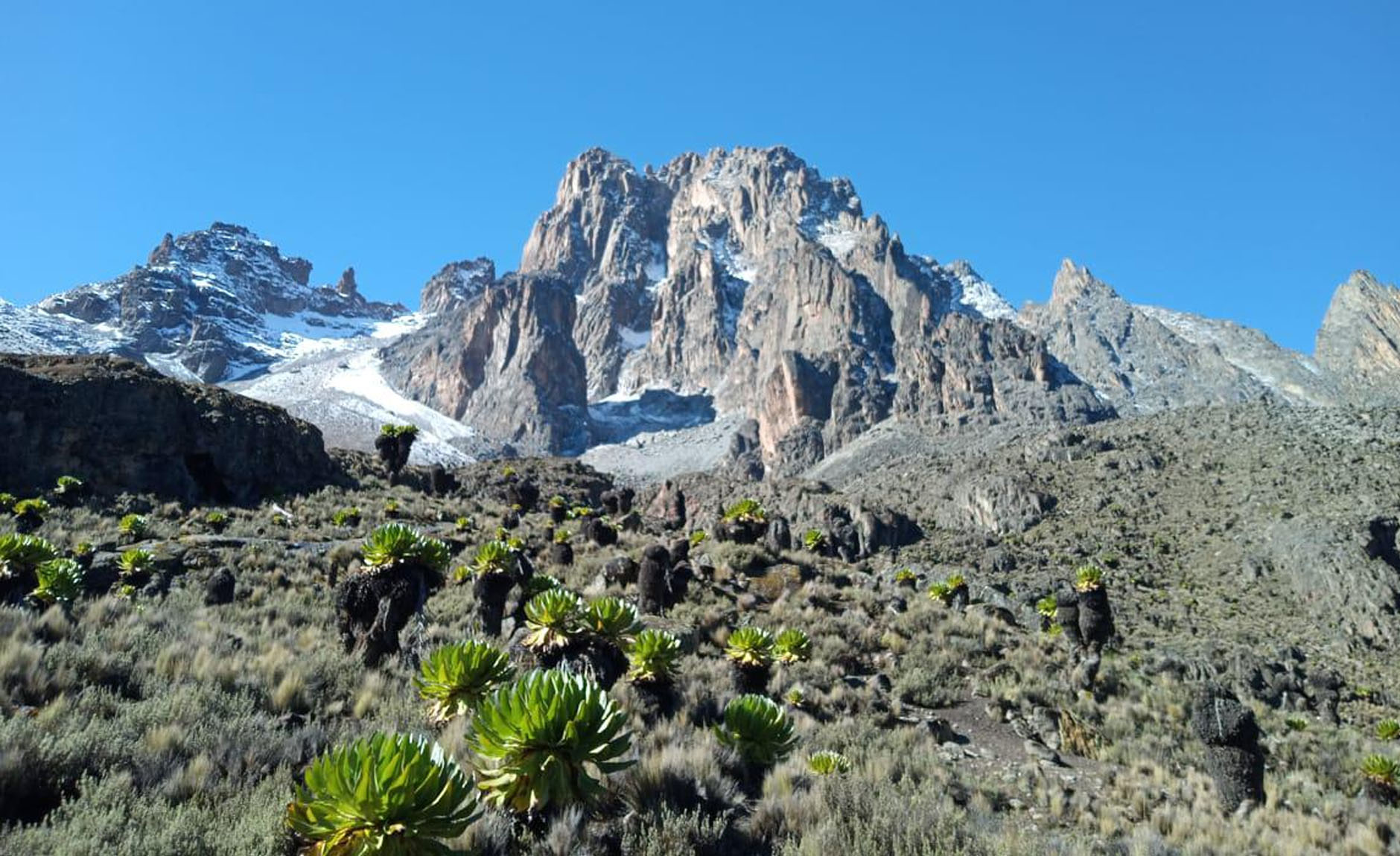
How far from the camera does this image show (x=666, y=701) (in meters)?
8.94

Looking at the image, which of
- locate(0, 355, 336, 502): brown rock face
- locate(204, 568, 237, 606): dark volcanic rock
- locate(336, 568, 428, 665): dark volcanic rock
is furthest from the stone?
locate(0, 355, 336, 502): brown rock face

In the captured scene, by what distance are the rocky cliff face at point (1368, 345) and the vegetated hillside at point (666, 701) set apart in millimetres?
199754

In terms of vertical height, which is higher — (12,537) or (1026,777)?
(12,537)

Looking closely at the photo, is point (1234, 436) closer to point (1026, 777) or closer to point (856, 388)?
point (1026, 777)

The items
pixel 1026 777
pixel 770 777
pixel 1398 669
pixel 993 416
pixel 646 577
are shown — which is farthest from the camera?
pixel 993 416

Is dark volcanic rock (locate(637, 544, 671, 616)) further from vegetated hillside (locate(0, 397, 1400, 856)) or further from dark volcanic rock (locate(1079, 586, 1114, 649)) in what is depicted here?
dark volcanic rock (locate(1079, 586, 1114, 649))

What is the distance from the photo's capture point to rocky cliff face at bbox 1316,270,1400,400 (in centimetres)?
17812

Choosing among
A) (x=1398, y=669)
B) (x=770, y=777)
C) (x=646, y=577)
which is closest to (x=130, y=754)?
(x=770, y=777)

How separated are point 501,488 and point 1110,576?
4477cm

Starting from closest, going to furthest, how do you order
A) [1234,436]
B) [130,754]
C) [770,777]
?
[130,754] → [770,777] → [1234,436]

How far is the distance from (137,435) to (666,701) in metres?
33.8

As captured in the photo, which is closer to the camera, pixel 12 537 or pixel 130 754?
pixel 130 754

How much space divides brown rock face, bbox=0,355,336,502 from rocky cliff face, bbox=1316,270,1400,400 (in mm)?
226756

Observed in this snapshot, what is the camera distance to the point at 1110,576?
49.9 metres
